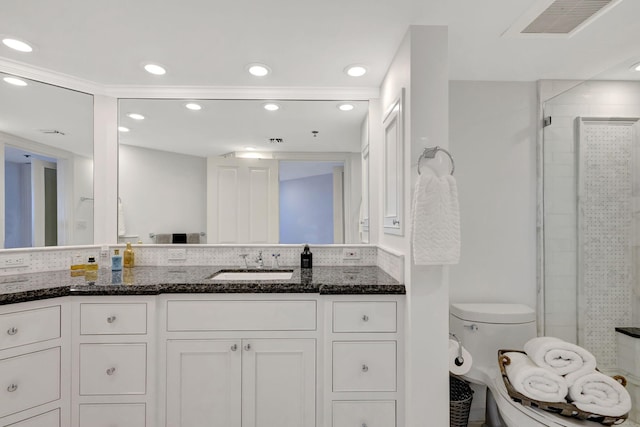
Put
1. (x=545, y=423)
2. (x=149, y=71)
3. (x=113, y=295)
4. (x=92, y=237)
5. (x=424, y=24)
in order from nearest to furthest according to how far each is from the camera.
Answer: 1. (x=545, y=423)
2. (x=424, y=24)
3. (x=113, y=295)
4. (x=149, y=71)
5. (x=92, y=237)

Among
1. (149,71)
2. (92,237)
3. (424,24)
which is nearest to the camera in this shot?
(424,24)

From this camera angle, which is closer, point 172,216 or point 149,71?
point 149,71

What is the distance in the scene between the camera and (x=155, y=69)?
1.99m

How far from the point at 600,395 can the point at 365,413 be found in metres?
1.04

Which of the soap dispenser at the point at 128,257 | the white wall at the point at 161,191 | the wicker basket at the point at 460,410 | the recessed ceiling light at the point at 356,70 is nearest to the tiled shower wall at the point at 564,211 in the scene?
the wicker basket at the point at 460,410

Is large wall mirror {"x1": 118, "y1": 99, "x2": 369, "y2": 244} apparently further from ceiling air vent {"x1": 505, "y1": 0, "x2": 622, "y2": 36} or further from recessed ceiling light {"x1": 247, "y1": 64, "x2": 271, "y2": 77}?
ceiling air vent {"x1": 505, "y1": 0, "x2": 622, "y2": 36}

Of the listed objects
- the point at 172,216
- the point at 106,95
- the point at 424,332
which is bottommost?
the point at 424,332

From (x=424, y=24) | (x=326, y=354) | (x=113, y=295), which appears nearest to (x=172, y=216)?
(x=113, y=295)

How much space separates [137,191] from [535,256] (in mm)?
2754

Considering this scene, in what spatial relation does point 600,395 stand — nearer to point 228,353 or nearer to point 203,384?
point 228,353

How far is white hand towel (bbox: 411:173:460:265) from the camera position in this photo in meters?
1.47

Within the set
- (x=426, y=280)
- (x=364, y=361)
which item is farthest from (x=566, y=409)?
(x=364, y=361)

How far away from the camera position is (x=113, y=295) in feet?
5.42

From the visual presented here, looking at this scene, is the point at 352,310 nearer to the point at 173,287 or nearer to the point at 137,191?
the point at 173,287
